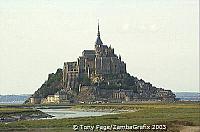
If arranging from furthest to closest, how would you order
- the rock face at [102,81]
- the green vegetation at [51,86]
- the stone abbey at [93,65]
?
the green vegetation at [51,86] < the stone abbey at [93,65] < the rock face at [102,81]

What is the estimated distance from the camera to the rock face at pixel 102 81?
163750mm

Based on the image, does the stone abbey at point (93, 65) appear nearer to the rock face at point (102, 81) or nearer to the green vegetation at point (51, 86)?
the rock face at point (102, 81)

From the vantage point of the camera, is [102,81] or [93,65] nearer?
[102,81]

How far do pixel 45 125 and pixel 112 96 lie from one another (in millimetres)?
97398

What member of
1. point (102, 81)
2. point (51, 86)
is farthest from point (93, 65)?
point (51, 86)

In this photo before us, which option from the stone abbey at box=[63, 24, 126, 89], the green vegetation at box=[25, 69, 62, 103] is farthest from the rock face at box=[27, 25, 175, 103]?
the green vegetation at box=[25, 69, 62, 103]

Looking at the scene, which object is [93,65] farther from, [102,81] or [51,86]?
[51,86]

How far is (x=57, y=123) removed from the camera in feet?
226

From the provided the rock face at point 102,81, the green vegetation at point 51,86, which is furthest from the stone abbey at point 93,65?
the green vegetation at point 51,86

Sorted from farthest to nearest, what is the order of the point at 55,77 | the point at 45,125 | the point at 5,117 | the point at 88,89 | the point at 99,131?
the point at 55,77 < the point at 88,89 < the point at 5,117 < the point at 45,125 < the point at 99,131

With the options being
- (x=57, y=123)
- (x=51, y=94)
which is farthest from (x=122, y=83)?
(x=57, y=123)

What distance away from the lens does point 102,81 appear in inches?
6457

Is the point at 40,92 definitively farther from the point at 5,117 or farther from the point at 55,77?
the point at 5,117

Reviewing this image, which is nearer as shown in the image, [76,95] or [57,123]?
[57,123]
